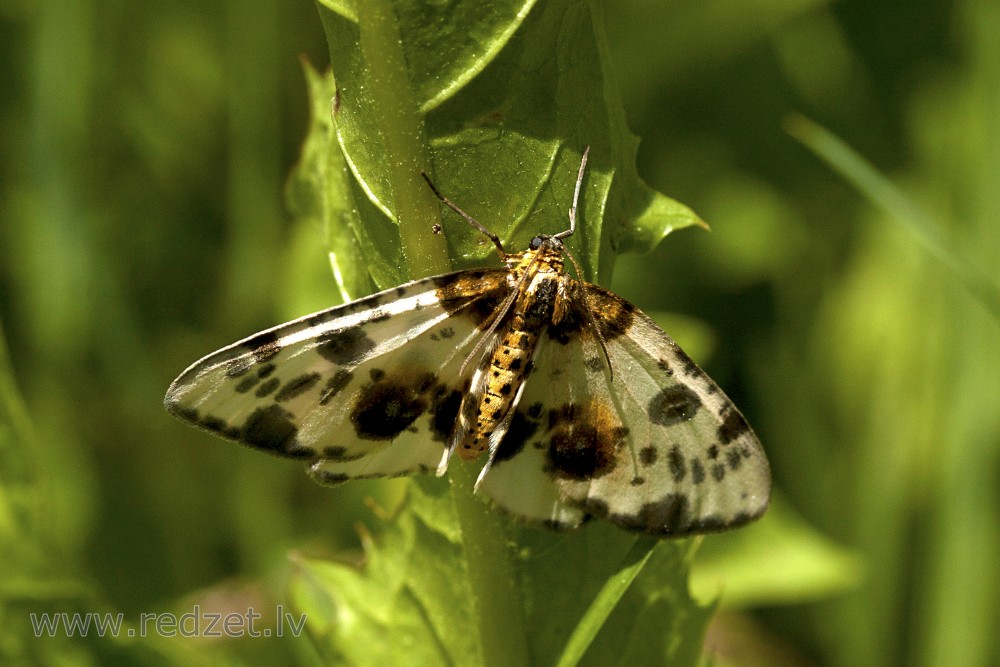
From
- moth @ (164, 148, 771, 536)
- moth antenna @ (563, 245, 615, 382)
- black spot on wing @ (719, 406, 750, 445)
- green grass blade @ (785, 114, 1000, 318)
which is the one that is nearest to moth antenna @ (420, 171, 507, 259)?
moth @ (164, 148, 771, 536)

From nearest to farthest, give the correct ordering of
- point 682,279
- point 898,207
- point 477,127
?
point 477,127 < point 898,207 < point 682,279

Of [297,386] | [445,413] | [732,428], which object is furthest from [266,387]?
[732,428]

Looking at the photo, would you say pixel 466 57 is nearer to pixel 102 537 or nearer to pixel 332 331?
pixel 332 331

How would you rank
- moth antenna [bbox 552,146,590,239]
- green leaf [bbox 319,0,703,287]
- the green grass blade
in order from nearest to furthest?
1. green leaf [bbox 319,0,703,287]
2. moth antenna [bbox 552,146,590,239]
3. the green grass blade

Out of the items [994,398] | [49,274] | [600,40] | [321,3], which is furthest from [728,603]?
[49,274]

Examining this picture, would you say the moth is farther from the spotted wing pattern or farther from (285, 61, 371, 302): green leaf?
(285, 61, 371, 302): green leaf

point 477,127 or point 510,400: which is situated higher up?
point 477,127

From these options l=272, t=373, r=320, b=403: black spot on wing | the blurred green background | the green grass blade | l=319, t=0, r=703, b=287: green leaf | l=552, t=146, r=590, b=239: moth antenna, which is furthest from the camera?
the blurred green background

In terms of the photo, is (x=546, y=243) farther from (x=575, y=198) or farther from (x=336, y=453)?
(x=336, y=453)
